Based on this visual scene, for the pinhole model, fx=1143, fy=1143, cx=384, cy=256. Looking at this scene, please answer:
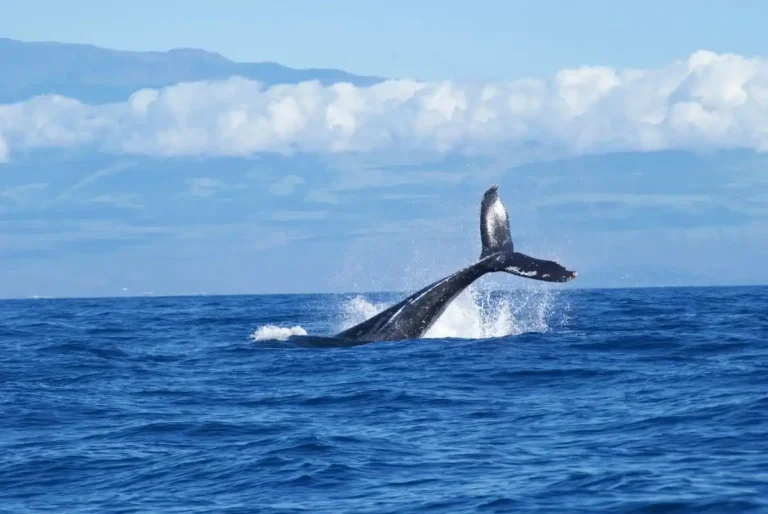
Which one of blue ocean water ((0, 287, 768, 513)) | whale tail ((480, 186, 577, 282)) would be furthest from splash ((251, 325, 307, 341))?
whale tail ((480, 186, 577, 282))

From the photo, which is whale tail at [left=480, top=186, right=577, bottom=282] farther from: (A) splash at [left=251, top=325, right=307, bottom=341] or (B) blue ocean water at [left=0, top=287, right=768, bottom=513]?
(A) splash at [left=251, top=325, right=307, bottom=341]

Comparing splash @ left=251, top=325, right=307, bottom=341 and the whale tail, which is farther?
splash @ left=251, top=325, right=307, bottom=341

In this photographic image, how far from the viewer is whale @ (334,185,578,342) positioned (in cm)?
2184

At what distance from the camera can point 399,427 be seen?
14383 mm

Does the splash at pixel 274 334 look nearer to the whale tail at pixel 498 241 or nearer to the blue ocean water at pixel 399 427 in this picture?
the blue ocean water at pixel 399 427

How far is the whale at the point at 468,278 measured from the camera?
71.7 ft

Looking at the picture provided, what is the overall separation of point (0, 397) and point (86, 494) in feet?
23.4

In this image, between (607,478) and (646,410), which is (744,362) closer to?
(646,410)

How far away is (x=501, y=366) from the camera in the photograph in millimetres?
19688

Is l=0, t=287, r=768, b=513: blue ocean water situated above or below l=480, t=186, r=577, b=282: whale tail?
below

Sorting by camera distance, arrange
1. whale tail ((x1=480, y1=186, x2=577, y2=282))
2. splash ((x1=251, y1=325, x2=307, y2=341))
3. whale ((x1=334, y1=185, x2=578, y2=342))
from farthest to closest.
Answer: splash ((x1=251, y1=325, x2=307, y2=341))
whale tail ((x1=480, y1=186, x2=577, y2=282))
whale ((x1=334, y1=185, x2=578, y2=342))

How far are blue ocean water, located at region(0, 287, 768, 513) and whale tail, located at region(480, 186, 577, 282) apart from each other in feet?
5.36

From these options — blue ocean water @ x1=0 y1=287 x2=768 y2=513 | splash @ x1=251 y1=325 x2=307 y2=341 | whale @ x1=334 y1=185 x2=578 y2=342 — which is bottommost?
blue ocean water @ x1=0 y1=287 x2=768 y2=513

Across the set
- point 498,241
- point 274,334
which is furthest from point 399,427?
point 274,334
